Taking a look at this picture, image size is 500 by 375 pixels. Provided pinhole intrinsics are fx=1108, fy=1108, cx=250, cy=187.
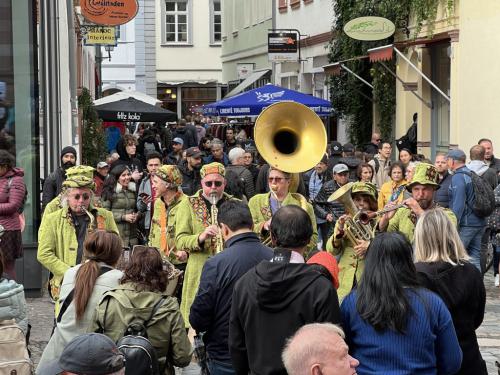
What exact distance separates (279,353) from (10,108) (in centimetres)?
840

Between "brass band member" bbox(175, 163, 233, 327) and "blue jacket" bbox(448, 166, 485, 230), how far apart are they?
3877 mm

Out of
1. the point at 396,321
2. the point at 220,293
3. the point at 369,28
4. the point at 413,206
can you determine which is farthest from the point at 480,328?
the point at 369,28

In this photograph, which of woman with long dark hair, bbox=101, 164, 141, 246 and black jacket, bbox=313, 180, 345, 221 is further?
black jacket, bbox=313, 180, 345, 221

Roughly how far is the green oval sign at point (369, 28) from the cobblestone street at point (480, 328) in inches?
372

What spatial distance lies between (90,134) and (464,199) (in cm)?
1116

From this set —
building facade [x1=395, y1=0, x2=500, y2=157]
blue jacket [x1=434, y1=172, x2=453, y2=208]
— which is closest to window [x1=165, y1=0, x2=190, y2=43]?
building facade [x1=395, y1=0, x2=500, y2=157]

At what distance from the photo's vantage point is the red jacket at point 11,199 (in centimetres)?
1093

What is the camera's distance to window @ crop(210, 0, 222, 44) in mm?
62634

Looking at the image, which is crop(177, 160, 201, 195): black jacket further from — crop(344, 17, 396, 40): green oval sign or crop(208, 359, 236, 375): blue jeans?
crop(344, 17, 396, 40): green oval sign

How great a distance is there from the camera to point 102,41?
86.6ft

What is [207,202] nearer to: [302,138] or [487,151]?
[302,138]

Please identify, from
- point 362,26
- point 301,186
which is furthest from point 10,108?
point 362,26

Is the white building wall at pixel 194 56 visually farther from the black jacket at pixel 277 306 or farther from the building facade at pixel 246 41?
the black jacket at pixel 277 306

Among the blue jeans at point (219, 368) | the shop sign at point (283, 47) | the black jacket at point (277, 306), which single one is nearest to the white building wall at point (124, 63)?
the shop sign at point (283, 47)
